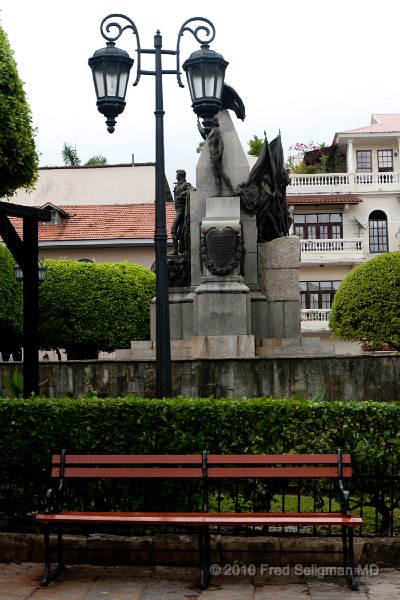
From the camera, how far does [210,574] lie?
24.0 ft

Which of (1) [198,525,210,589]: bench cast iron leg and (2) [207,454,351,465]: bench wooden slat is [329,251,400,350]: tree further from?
(1) [198,525,210,589]: bench cast iron leg

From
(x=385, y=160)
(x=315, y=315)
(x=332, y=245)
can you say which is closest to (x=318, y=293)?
(x=315, y=315)

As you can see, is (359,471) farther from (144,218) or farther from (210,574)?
(144,218)

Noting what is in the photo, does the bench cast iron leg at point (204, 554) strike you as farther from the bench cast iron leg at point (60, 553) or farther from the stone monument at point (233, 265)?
the stone monument at point (233, 265)

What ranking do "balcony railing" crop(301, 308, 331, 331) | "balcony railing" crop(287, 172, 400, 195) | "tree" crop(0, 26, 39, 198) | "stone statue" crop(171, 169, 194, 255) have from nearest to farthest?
"tree" crop(0, 26, 39, 198) → "stone statue" crop(171, 169, 194, 255) → "balcony railing" crop(301, 308, 331, 331) → "balcony railing" crop(287, 172, 400, 195)

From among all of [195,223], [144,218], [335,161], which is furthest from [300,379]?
[335,161]

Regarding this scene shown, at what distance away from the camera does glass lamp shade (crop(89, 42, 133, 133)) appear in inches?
392

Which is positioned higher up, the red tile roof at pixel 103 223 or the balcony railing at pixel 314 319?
the red tile roof at pixel 103 223

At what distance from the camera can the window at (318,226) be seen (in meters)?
49.7

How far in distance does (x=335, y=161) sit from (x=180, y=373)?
1597 inches

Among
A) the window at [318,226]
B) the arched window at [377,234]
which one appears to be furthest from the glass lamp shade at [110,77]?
the arched window at [377,234]

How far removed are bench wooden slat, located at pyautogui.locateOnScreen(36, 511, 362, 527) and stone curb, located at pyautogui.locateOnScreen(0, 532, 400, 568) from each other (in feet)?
1.65

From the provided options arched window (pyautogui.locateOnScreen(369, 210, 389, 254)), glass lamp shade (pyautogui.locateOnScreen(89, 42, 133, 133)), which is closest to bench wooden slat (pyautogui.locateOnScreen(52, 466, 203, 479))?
glass lamp shade (pyautogui.locateOnScreen(89, 42, 133, 133))

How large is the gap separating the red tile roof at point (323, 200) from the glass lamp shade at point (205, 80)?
128 feet
